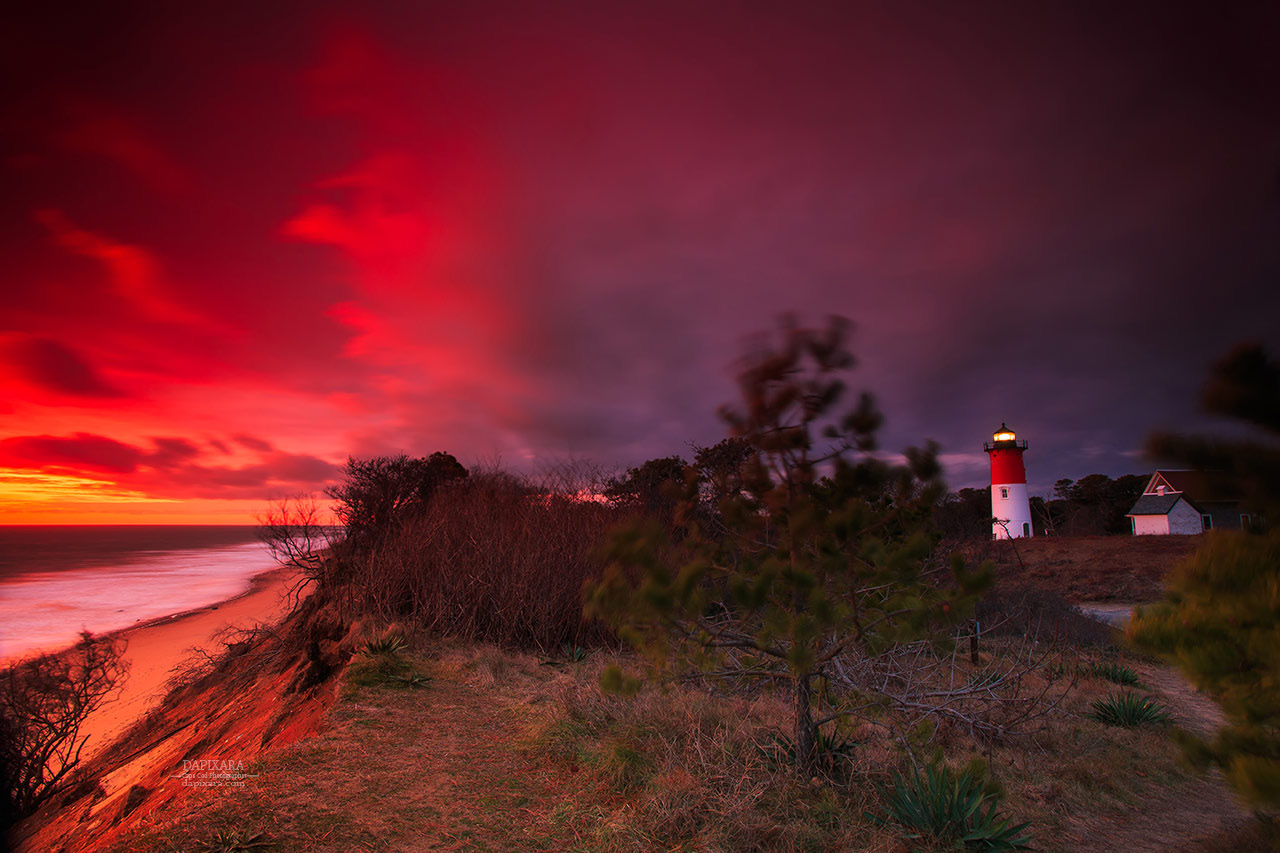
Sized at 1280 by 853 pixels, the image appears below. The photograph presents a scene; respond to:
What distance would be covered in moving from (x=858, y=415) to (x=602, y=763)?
3.03 meters

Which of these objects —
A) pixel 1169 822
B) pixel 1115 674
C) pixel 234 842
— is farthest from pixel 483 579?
pixel 1115 674

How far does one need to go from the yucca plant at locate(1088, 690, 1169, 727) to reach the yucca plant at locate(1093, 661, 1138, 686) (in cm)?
155

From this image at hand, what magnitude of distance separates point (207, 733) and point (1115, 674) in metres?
12.2

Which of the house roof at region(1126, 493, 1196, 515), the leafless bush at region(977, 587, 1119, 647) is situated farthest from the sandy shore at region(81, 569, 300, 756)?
the house roof at region(1126, 493, 1196, 515)

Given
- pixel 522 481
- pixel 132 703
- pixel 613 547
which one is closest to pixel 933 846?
pixel 613 547

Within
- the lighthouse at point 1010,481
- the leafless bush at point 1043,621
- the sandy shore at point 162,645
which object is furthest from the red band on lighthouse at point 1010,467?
the sandy shore at point 162,645

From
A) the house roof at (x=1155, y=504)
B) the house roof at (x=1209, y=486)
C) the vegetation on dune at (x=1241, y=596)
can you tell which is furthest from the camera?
the house roof at (x=1155, y=504)

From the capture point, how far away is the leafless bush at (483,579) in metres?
8.81

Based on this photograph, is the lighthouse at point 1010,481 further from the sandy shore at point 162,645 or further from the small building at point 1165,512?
the sandy shore at point 162,645

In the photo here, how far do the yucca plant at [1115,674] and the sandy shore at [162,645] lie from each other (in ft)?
44.2

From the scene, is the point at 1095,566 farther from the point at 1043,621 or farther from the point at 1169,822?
the point at 1169,822

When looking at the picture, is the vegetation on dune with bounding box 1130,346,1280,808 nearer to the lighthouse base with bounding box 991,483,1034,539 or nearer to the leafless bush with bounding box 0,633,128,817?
the leafless bush with bounding box 0,633,128,817

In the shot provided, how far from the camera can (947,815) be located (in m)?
3.60

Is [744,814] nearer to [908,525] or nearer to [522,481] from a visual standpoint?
[908,525]
